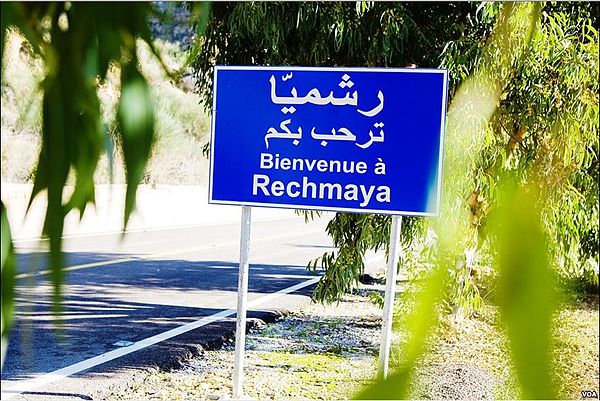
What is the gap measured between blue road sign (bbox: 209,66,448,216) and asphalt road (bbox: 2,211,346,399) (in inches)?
50.9

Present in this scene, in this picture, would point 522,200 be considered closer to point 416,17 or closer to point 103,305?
point 416,17

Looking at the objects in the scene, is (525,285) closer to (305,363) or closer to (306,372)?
(306,372)

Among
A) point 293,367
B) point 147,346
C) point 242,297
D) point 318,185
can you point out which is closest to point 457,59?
point 318,185

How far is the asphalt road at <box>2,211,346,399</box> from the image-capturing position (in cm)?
530

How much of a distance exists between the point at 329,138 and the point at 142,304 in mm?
4013

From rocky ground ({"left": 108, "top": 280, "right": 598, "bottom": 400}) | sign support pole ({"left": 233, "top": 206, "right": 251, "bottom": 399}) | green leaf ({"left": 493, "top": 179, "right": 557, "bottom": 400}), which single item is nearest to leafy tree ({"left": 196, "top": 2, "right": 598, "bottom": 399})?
rocky ground ({"left": 108, "top": 280, "right": 598, "bottom": 400})

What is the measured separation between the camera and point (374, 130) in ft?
14.6

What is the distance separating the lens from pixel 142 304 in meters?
7.99

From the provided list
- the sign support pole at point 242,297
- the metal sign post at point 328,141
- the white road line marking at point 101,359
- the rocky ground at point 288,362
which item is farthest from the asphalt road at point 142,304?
the metal sign post at point 328,141

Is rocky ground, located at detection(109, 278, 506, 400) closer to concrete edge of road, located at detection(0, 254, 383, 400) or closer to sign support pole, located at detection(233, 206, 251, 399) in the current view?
concrete edge of road, located at detection(0, 254, 383, 400)

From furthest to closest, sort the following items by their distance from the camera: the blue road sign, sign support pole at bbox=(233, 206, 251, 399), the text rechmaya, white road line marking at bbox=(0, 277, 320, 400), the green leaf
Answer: white road line marking at bbox=(0, 277, 320, 400) → sign support pole at bbox=(233, 206, 251, 399) → the text rechmaya → the blue road sign → the green leaf

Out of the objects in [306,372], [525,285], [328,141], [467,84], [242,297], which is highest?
[467,84]

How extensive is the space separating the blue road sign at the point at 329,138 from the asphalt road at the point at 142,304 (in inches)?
50.9

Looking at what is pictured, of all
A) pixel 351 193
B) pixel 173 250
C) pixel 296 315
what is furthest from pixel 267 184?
pixel 173 250
